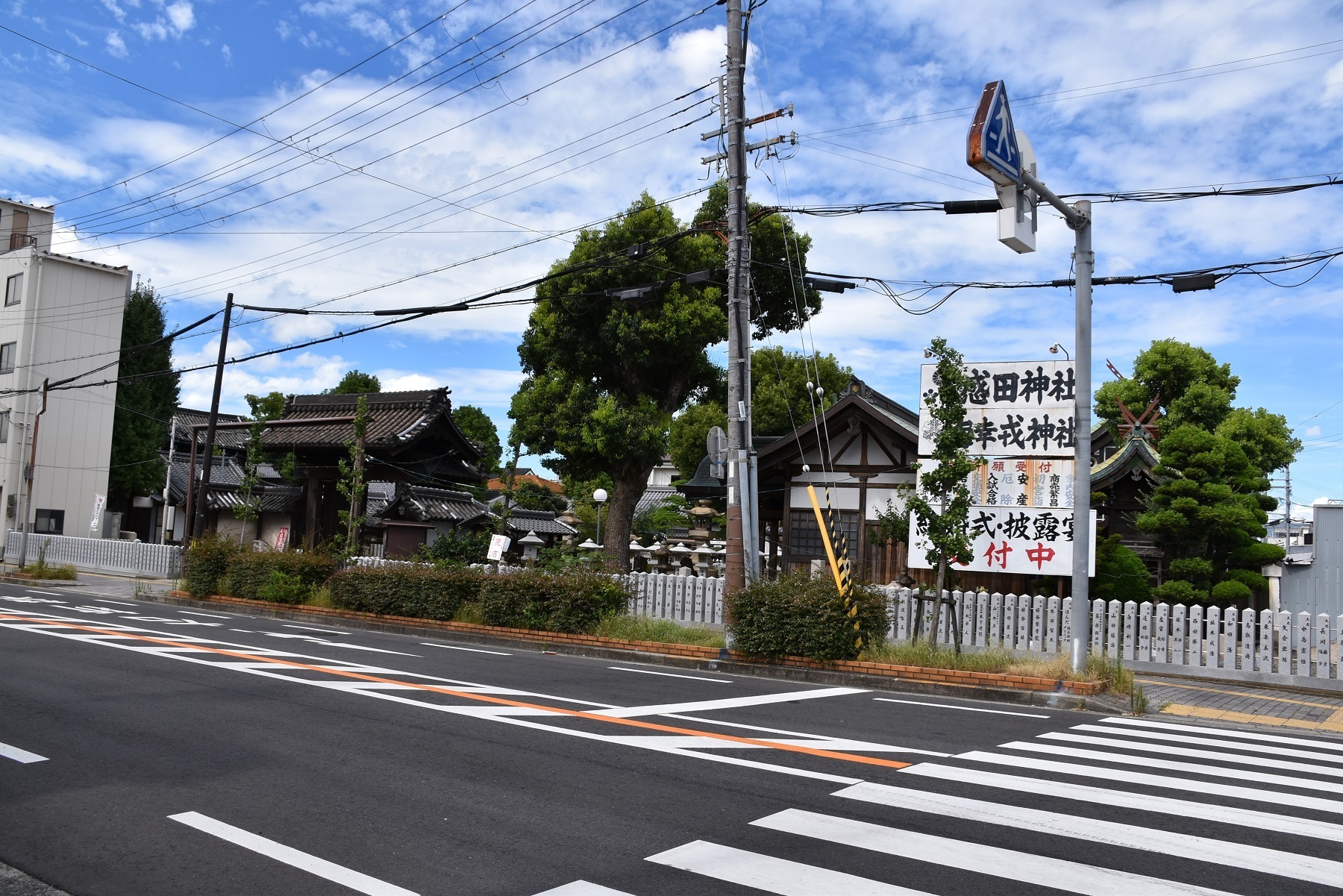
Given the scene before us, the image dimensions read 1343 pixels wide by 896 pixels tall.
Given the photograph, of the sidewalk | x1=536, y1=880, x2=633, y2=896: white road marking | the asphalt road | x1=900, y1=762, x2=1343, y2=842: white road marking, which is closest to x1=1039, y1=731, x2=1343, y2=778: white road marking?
the asphalt road

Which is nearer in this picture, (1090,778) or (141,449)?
(1090,778)

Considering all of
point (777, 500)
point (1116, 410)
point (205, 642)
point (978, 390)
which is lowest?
point (205, 642)

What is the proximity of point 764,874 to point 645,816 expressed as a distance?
1197mm

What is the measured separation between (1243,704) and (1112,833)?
817 cm

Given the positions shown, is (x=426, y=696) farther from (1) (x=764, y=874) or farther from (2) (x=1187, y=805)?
(2) (x=1187, y=805)

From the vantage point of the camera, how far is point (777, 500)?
24.2 m

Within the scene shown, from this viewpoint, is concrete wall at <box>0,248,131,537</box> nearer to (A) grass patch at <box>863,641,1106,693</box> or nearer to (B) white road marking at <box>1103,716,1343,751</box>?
(A) grass patch at <box>863,641,1106,693</box>

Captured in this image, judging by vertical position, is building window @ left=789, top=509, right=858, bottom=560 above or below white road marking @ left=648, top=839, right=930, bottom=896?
above

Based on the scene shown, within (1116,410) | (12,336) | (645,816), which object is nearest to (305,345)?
(645,816)

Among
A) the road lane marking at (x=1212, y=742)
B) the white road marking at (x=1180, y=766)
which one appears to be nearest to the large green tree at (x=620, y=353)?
the road lane marking at (x=1212, y=742)

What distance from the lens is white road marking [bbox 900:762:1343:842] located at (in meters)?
5.91

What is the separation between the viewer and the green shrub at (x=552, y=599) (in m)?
16.5

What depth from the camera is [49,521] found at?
39.7 meters

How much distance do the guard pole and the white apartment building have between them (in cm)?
3677
